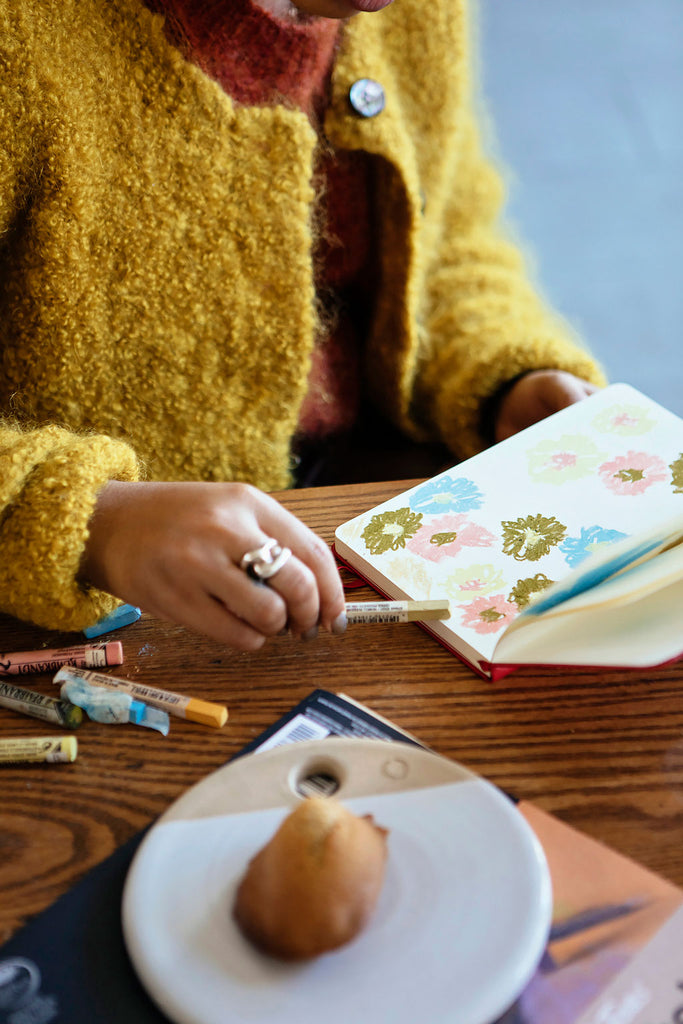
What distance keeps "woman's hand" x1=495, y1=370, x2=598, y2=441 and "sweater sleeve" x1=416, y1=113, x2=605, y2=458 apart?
0.6 inches

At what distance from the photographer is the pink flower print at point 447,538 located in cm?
52

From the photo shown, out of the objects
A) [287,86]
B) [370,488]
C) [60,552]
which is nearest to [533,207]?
[287,86]

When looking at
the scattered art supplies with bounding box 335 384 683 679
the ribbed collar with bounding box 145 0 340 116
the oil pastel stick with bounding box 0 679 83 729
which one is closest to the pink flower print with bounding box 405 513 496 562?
the scattered art supplies with bounding box 335 384 683 679

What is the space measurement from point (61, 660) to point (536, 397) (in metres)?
0.44

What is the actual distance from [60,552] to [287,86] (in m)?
0.41

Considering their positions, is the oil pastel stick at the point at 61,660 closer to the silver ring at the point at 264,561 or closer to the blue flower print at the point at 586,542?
the silver ring at the point at 264,561

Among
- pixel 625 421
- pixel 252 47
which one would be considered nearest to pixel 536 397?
pixel 625 421

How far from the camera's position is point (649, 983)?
0.30 metres

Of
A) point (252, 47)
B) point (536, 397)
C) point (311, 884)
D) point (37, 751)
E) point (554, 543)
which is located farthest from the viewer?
point (536, 397)

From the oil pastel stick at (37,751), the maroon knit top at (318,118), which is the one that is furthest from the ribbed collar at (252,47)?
the oil pastel stick at (37,751)

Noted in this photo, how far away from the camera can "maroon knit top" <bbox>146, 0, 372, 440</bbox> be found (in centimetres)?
59

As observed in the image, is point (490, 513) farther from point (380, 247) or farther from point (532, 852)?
point (380, 247)

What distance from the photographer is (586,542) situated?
0.52m

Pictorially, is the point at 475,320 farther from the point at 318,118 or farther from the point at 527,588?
the point at 527,588
